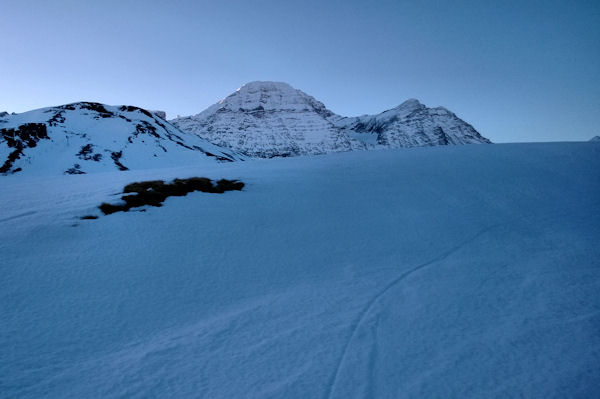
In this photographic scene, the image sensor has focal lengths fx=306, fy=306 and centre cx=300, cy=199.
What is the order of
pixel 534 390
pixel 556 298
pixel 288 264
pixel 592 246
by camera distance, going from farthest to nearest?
pixel 592 246 < pixel 288 264 < pixel 556 298 < pixel 534 390

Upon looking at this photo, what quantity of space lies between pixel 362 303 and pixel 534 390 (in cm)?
201

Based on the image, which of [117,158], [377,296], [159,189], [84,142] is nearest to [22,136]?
[84,142]

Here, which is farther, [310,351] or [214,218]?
[214,218]

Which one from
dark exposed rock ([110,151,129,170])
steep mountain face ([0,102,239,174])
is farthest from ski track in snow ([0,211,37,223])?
dark exposed rock ([110,151,129,170])

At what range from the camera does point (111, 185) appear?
9.55 metres

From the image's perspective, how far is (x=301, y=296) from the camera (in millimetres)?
4590

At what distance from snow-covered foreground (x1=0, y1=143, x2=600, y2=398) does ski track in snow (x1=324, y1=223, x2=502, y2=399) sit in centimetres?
2

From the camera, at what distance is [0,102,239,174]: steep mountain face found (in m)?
46.0

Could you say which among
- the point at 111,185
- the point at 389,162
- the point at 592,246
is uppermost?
the point at 389,162

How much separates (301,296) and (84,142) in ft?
205

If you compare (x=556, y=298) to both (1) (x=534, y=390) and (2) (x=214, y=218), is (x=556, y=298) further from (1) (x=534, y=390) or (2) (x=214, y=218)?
(2) (x=214, y=218)

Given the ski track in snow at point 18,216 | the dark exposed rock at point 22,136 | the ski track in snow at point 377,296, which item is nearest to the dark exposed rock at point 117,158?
the dark exposed rock at point 22,136

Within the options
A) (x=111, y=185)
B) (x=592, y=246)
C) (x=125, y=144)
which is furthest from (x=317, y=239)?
(x=125, y=144)

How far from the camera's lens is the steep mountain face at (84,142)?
151 feet
